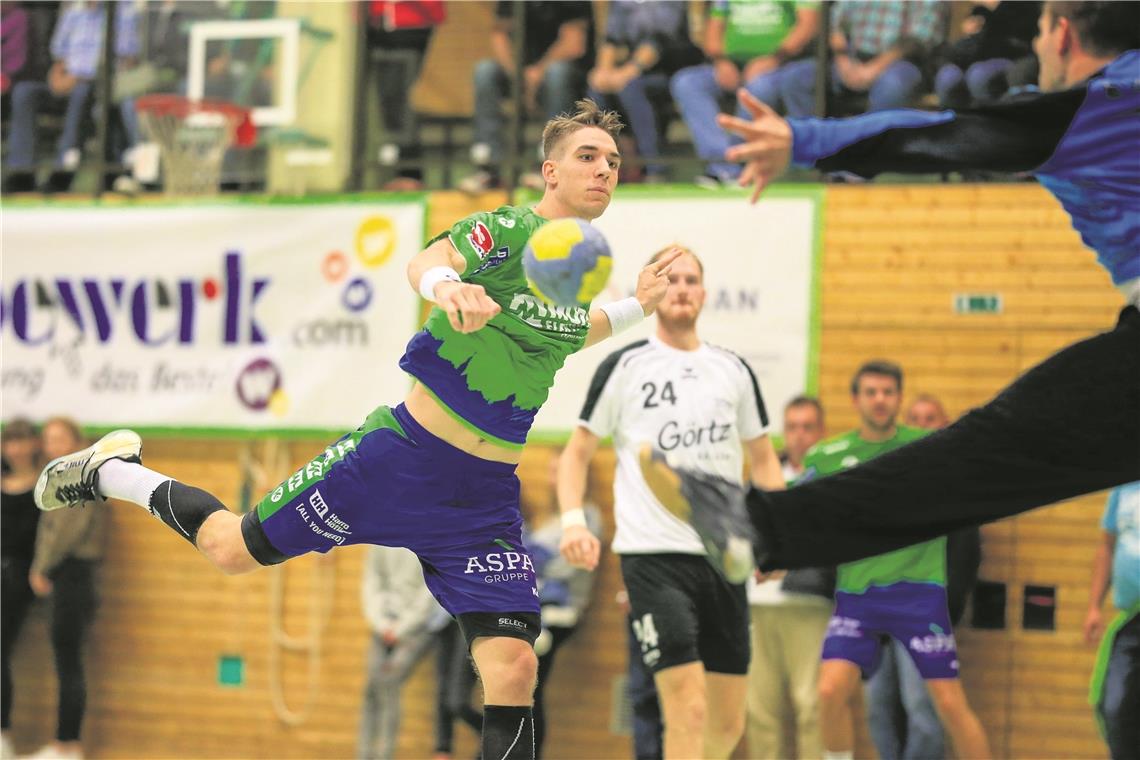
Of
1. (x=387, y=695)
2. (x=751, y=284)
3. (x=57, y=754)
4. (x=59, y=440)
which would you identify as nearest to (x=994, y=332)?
(x=751, y=284)

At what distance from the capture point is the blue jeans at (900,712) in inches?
341

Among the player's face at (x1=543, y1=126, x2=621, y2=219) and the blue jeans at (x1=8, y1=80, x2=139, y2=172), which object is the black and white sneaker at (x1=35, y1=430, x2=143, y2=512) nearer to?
the player's face at (x1=543, y1=126, x2=621, y2=219)

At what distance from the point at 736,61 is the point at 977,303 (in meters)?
2.42

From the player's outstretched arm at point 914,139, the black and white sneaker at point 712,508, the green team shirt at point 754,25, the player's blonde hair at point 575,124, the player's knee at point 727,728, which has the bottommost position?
the player's knee at point 727,728

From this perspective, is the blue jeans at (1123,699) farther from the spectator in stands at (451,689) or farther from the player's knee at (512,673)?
the spectator in stands at (451,689)

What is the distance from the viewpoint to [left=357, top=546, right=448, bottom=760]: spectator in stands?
10016mm

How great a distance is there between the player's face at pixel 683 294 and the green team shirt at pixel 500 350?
1915 millimetres

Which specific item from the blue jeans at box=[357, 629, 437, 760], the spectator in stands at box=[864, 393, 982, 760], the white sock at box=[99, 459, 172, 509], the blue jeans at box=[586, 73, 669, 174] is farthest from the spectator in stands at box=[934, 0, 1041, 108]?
the white sock at box=[99, 459, 172, 509]

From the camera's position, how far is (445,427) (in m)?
5.21

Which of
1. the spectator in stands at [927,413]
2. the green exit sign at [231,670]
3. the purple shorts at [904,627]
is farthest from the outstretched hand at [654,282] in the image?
the green exit sign at [231,670]

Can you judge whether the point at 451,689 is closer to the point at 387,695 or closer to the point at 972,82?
the point at 387,695

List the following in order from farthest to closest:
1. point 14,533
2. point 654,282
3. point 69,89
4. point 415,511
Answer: point 69,89 < point 14,533 < point 654,282 < point 415,511

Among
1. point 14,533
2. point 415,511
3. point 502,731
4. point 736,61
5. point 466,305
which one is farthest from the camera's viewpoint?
point 14,533

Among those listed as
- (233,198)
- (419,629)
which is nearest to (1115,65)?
(419,629)
